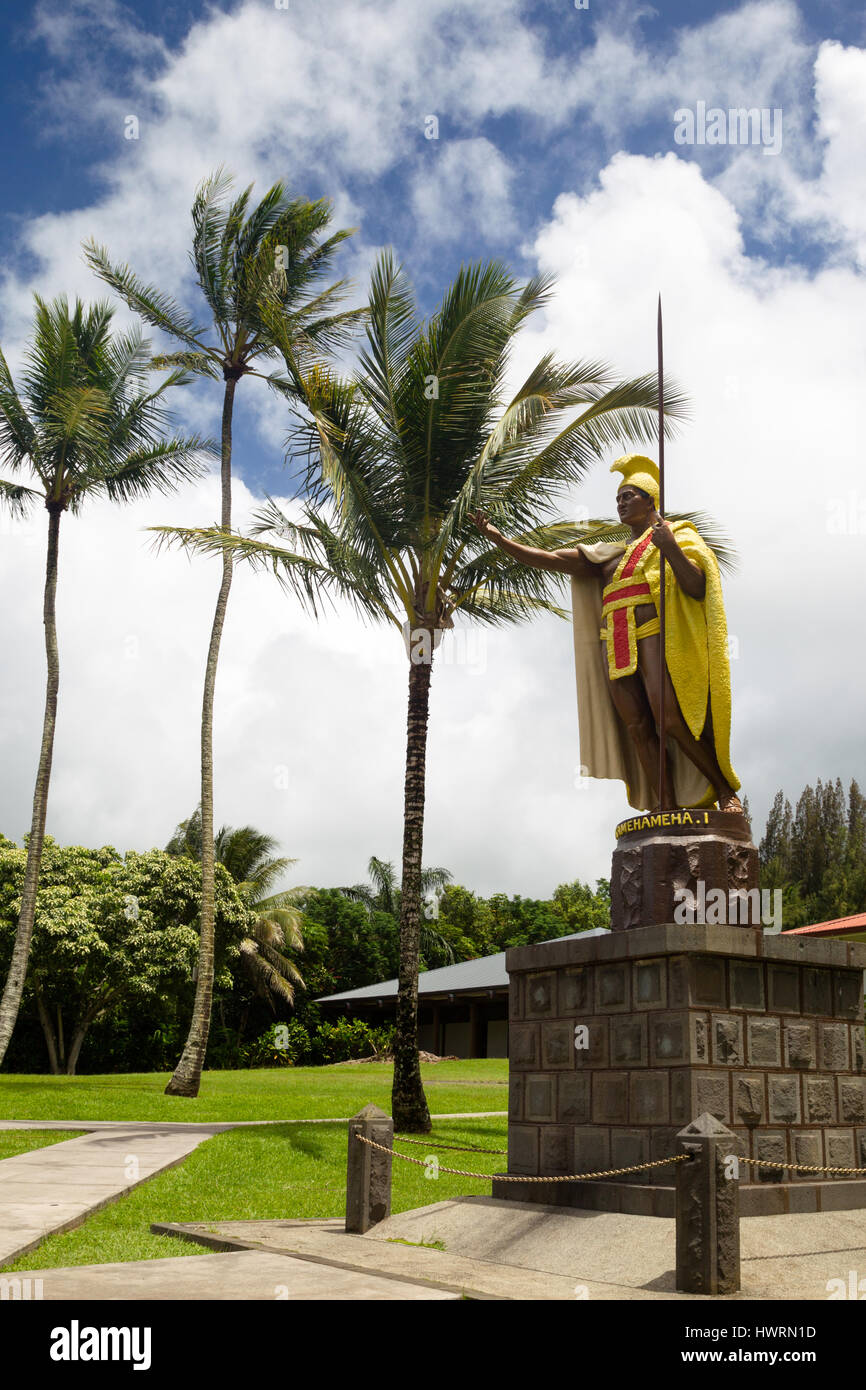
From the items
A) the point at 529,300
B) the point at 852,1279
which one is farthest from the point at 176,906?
the point at 852,1279

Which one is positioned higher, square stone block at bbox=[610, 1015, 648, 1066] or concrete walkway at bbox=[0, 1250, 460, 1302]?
square stone block at bbox=[610, 1015, 648, 1066]

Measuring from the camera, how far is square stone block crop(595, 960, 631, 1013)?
8.06 meters

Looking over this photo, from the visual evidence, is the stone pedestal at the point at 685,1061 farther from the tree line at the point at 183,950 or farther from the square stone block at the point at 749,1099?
the tree line at the point at 183,950

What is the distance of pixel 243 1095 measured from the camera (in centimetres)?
2030

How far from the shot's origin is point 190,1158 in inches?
479

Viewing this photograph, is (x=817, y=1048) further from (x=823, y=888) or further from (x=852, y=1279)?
(x=823, y=888)

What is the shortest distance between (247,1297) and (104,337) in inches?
749

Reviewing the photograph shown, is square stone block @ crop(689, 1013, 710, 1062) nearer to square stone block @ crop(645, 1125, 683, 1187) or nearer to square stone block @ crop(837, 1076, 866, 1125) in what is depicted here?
square stone block @ crop(645, 1125, 683, 1187)

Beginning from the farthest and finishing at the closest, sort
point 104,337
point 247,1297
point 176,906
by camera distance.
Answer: point 176,906, point 104,337, point 247,1297

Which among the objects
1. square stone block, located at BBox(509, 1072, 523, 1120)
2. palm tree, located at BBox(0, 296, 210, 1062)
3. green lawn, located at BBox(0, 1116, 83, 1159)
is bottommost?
green lawn, located at BBox(0, 1116, 83, 1159)

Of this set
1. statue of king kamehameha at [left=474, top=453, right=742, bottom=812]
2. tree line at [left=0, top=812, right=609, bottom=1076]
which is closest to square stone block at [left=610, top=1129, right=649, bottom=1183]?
statue of king kamehameha at [left=474, top=453, right=742, bottom=812]

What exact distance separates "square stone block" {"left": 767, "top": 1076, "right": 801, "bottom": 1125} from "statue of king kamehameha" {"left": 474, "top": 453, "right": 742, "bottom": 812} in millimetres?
1860

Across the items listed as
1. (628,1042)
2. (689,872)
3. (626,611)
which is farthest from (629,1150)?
(626,611)

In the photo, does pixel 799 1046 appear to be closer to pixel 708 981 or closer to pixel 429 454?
pixel 708 981
